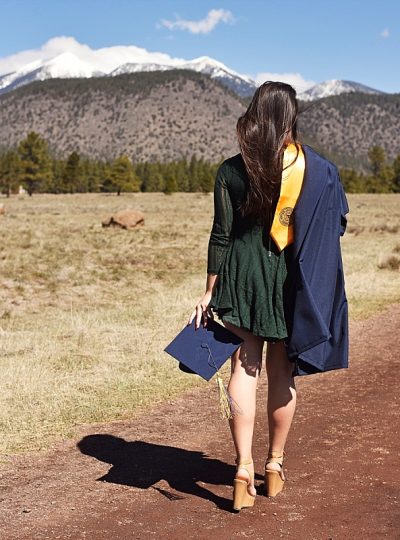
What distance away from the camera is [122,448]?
5.36m

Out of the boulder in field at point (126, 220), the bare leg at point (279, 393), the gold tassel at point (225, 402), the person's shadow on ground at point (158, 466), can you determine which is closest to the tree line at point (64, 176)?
the boulder in field at point (126, 220)

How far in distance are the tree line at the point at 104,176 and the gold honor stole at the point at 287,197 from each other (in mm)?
68512

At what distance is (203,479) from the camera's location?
4.60m

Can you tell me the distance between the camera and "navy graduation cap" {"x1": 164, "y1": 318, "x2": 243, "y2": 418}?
12.9 ft

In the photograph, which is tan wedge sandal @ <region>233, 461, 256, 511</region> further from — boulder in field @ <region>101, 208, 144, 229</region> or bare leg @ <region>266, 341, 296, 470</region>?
boulder in field @ <region>101, 208, 144, 229</region>

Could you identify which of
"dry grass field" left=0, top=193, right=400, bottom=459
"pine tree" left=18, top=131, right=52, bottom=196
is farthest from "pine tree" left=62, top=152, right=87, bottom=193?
"dry grass field" left=0, top=193, right=400, bottom=459

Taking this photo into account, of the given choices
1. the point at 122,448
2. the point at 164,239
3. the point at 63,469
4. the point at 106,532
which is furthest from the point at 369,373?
the point at 164,239

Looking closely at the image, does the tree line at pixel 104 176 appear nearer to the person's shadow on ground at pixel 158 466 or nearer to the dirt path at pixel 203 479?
the dirt path at pixel 203 479

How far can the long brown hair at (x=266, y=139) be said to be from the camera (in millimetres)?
3678

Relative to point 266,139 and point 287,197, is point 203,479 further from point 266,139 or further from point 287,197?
point 266,139

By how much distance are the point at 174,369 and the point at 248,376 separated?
3835mm

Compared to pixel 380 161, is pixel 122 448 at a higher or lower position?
lower

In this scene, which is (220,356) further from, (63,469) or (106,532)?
(63,469)

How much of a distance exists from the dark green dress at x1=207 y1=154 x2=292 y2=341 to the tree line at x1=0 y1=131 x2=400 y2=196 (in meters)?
68.4
